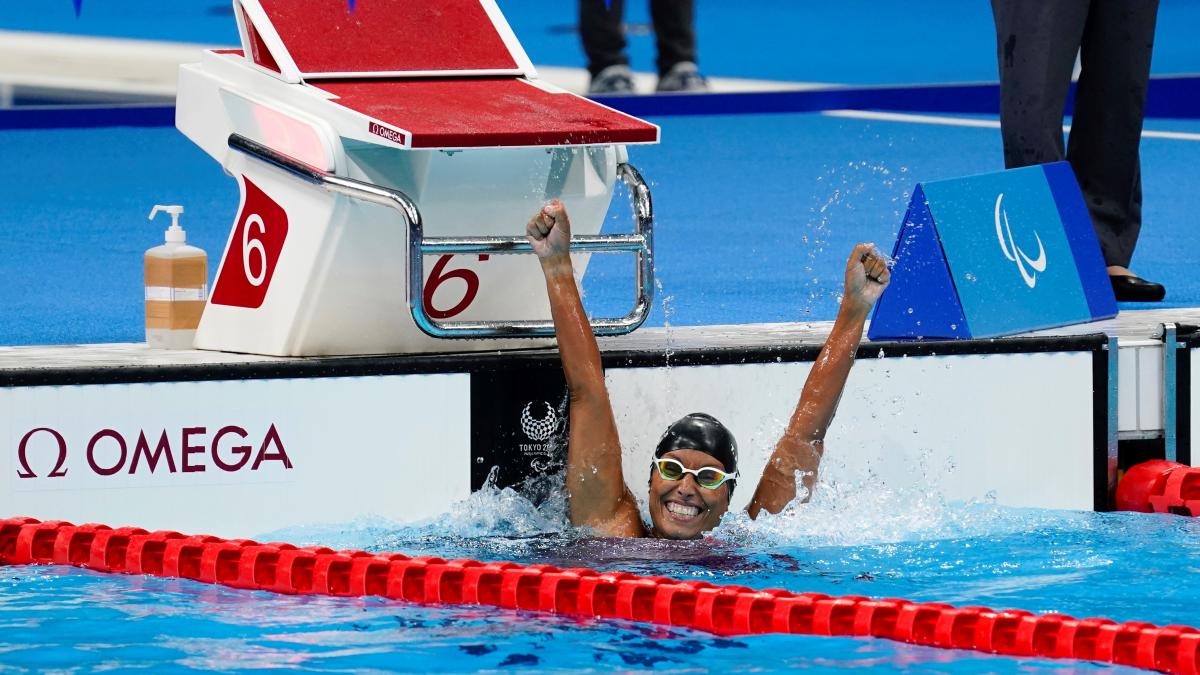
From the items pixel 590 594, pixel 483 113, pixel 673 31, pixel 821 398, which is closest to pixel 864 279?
pixel 821 398

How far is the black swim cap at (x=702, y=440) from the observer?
4.23 meters

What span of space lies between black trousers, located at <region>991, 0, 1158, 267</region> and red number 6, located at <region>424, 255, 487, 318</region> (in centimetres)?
182

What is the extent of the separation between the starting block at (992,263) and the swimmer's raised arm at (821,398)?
40 centimetres

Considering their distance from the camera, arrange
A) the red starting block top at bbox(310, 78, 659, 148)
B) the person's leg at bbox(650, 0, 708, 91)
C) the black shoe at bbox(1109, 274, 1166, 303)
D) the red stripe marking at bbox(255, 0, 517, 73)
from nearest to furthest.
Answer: the red starting block top at bbox(310, 78, 659, 148)
the red stripe marking at bbox(255, 0, 517, 73)
the black shoe at bbox(1109, 274, 1166, 303)
the person's leg at bbox(650, 0, 708, 91)

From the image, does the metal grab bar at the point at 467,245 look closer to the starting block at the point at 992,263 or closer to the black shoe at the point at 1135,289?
the starting block at the point at 992,263

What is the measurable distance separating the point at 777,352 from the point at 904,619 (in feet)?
3.61

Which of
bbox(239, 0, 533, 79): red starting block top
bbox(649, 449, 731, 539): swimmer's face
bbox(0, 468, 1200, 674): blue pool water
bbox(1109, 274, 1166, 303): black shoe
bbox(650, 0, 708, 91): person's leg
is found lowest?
bbox(0, 468, 1200, 674): blue pool water

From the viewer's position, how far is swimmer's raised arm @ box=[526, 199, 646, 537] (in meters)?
4.29

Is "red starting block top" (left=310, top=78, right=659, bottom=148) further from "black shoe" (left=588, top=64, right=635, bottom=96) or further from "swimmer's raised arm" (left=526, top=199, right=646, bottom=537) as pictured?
"black shoe" (left=588, top=64, right=635, bottom=96)

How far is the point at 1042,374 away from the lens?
16.0ft

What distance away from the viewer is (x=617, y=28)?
37.1 ft

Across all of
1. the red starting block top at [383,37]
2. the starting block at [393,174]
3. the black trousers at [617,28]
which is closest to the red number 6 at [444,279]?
the starting block at [393,174]

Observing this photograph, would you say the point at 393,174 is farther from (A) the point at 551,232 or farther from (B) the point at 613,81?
(B) the point at 613,81

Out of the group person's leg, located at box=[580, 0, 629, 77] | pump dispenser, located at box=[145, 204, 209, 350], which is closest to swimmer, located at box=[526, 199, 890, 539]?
pump dispenser, located at box=[145, 204, 209, 350]
